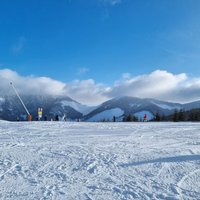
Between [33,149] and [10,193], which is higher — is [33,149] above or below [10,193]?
above

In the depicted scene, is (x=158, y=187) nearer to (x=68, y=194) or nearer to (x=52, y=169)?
(x=68, y=194)

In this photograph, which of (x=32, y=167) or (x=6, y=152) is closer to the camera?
(x=32, y=167)

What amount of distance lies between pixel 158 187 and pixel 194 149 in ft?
16.3

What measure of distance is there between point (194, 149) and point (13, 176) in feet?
23.3

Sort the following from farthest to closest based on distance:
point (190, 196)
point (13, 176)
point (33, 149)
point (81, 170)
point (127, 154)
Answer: point (33, 149), point (127, 154), point (81, 170), point (13, 176), point (190, 196)

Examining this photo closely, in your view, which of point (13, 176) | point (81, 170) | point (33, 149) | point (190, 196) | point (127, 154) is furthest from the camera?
point (33, 149)

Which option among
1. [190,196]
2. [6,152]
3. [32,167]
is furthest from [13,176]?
[190,196]

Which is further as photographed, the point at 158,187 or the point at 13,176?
the point at 13,176

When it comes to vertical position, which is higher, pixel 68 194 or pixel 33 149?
pixel 33 149

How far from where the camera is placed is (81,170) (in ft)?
A: 26.1

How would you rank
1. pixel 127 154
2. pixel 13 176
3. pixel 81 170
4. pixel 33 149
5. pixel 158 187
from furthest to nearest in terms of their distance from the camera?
pixel 33 149 < pixel 127 154 < pixel 81 170 < pixel 13 176 < pixel 158 187

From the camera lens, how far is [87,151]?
1034cm

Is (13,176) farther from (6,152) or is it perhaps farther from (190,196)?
(190,196)

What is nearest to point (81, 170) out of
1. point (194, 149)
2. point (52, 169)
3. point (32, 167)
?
point (52, 169)
